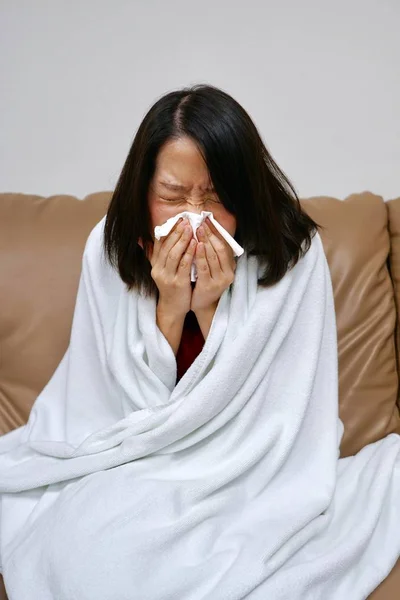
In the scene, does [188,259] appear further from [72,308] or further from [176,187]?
[72,308]

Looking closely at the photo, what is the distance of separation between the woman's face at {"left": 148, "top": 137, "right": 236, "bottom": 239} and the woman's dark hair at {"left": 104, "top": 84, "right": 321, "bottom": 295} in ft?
0.04

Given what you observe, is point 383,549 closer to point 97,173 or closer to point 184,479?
point 184,479

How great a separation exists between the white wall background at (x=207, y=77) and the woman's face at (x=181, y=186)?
2.49 feet

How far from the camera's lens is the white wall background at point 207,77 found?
189 centimetres

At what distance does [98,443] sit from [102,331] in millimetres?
220

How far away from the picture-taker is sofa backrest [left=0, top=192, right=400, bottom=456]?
1.59 m

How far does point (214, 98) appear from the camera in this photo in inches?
48.4

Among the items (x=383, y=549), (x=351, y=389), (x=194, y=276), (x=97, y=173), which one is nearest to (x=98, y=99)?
(x=97, y=173)

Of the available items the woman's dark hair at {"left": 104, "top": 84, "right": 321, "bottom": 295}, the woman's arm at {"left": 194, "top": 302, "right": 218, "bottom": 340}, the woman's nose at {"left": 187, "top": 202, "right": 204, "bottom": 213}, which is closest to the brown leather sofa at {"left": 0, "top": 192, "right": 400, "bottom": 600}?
the woman's dark hair at {"left": 104, "top": 84, "right": 321, "bottom": 295}

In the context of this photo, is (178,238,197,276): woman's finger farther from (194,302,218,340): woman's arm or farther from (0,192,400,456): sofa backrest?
(0,192,400,456): sofa backrest

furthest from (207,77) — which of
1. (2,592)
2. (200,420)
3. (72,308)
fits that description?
(2,592)

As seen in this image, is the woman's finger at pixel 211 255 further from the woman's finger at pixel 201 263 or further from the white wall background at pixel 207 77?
the white wall background at pixel 207 77

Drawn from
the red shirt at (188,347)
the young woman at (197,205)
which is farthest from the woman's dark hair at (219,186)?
the red shirt at (188,347)

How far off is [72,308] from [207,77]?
0.72m
